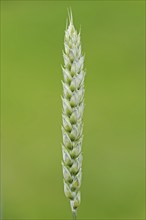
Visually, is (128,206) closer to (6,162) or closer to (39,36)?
(6,162)

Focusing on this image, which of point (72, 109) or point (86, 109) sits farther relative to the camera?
point (86, 109)

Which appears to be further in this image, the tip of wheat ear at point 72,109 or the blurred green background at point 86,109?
the blurred green background at point 86,109

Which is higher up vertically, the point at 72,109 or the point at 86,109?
the point at 72,109

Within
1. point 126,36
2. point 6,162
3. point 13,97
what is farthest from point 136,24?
point 6,162

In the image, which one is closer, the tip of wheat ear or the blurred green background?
the tip of wheat ear
